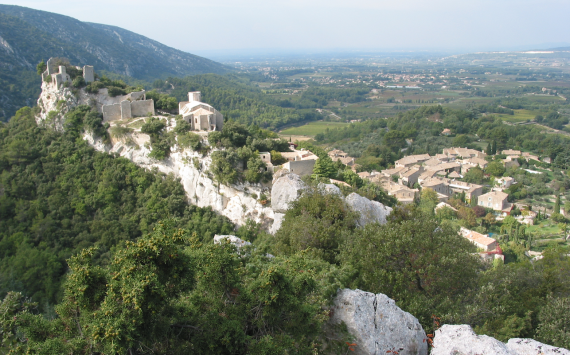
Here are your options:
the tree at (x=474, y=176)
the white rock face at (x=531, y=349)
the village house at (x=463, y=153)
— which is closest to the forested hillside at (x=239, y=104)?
the village house at (x=463, y=153)

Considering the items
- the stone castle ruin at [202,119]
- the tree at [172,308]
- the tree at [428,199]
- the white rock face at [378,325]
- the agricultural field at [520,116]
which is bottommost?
the tree at [428,199]

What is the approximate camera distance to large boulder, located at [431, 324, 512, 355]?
852cm

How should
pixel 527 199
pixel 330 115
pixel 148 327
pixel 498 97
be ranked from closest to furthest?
pixel 148 327, pixel 527 199, pixel 330 115, pixel 498 97

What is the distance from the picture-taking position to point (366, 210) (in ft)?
67.3

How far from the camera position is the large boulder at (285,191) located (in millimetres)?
22594

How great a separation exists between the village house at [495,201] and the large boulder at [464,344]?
1433 inches

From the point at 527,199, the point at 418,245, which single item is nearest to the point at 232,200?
the point at 418,245

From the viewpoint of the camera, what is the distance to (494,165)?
52.5 meters

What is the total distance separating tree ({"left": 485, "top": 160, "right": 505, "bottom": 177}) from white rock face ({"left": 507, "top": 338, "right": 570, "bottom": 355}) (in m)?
48.4

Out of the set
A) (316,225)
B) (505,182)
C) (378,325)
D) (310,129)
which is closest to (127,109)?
(316,225)

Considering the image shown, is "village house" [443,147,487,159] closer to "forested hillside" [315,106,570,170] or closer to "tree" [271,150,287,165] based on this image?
"forested hillside" [315,106,570,170]

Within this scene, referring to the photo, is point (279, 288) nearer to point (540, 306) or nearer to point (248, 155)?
point (540, 306)

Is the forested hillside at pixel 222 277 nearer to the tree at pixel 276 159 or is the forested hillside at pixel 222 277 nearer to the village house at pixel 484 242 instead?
the village house at pixel 484 242

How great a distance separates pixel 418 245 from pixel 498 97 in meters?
135
